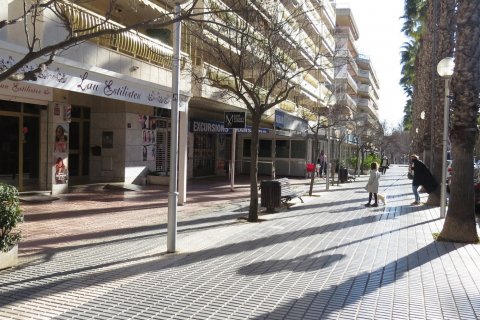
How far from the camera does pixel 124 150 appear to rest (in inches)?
723

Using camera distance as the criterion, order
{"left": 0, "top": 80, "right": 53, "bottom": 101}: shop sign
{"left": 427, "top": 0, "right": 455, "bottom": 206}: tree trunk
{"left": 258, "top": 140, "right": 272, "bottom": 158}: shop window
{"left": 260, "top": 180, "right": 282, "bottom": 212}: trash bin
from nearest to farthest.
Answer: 1. {"left": 0, "top": 80, "right": 53, "bottom": 101}: shop sign
2. {"left": 260, "top": 180, "right": 282, "bottom": 212}: trash bin
3. {"left": 427, "top": 0, "right": 455, "bottom": 206}: tree trunk
4. {"left": 258, "top": 140, "right": 272, "bottom": 158}: shop window

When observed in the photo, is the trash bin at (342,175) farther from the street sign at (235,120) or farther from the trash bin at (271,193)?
the trash bin at (271,193)

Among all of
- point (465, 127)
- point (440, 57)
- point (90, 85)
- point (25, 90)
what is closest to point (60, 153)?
point (25, 90)

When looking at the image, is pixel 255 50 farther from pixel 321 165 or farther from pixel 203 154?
pixel 321 165

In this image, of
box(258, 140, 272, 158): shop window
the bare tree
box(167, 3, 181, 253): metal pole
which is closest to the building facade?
the bare tree

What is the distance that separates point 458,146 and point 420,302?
514cm

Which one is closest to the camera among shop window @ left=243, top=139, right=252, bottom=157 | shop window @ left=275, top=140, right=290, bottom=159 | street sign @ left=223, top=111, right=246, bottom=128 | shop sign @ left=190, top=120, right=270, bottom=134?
street sign @ left=223, top=111, right=246, bottom=128

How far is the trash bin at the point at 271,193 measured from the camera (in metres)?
13.2

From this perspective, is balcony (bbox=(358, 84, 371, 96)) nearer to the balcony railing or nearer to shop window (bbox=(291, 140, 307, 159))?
shop window (bbox=(291, 140, 307, 159))

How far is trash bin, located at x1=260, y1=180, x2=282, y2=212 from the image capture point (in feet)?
43.3

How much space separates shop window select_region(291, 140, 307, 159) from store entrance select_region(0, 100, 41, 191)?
2176cm

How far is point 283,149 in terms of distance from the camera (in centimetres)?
3478

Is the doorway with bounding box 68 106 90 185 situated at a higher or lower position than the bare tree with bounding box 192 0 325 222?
lower

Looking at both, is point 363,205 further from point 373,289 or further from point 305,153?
point 305,153
